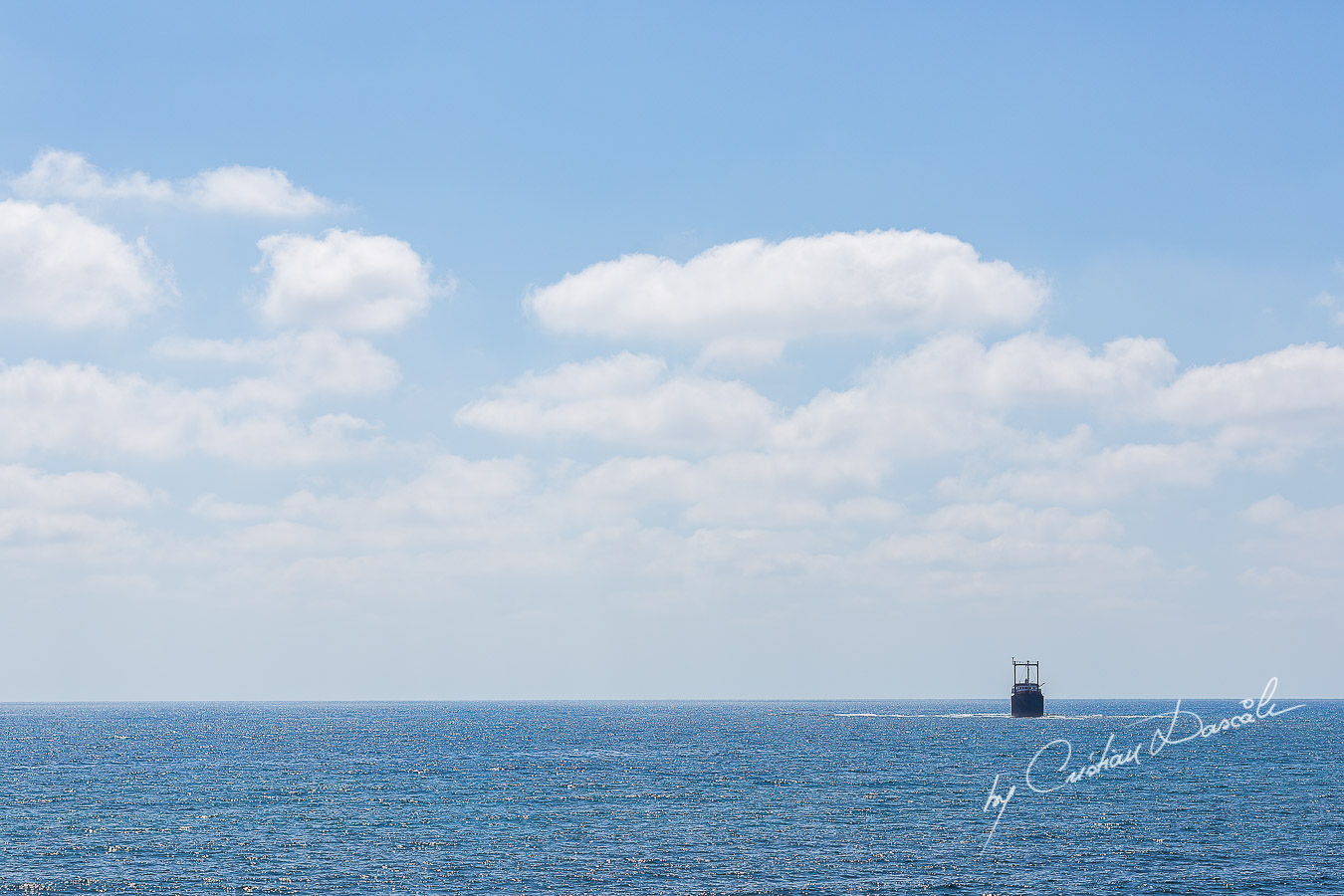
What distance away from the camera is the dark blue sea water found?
6072cm

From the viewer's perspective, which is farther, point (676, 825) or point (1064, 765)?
point (1064, 765)

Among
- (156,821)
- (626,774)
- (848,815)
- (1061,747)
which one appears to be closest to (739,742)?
(1061,747)

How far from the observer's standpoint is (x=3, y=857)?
67.9 metres

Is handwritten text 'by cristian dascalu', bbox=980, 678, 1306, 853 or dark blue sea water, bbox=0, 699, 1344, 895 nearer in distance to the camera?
dark blue sea water, bbox=0, 699, 1344, 895

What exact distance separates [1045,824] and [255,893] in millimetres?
50170

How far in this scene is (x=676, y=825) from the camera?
260ft

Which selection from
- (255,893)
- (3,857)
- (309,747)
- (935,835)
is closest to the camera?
(255,893)


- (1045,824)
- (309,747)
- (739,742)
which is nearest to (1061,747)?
(739,742)

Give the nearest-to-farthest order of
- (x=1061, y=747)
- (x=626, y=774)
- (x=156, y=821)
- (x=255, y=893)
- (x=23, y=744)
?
(x=255, y=893)
(x=156, y=821)
(x=626, y=774)
(x=1061, y=747)
(x=23, y=744)

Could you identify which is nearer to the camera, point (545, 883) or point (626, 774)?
point (545, 883)

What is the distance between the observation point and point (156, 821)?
8269 cm

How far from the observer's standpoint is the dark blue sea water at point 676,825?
6072 cm

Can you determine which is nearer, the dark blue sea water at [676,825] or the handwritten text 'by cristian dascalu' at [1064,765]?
the dark blue sea water at [676,825]

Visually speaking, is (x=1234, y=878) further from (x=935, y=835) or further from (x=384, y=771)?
(x=384, y=771)
